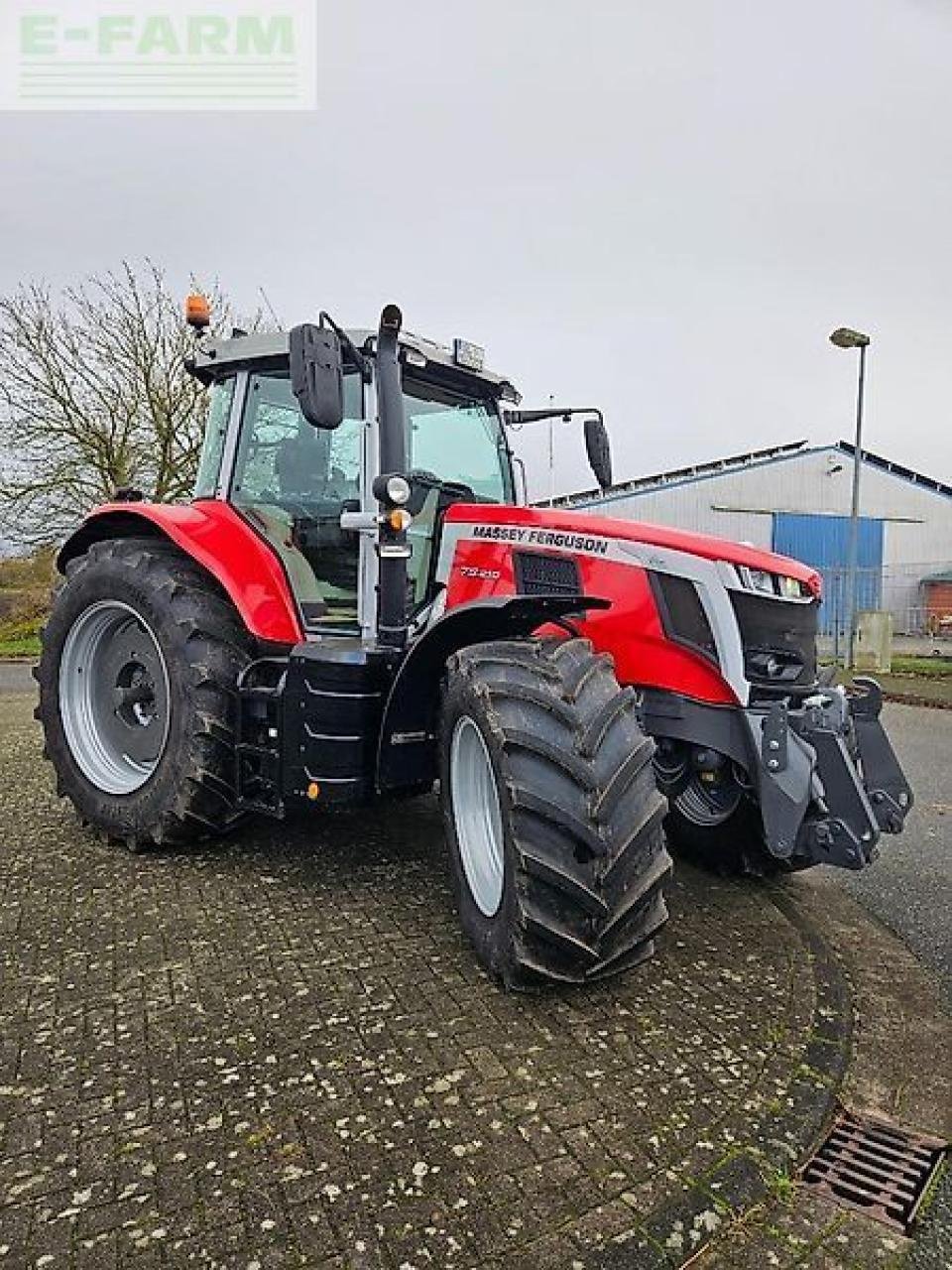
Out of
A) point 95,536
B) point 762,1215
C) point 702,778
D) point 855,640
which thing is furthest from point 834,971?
point 855,640

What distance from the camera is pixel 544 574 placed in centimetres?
347

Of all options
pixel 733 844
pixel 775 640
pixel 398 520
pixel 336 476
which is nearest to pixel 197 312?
pixel 336 476

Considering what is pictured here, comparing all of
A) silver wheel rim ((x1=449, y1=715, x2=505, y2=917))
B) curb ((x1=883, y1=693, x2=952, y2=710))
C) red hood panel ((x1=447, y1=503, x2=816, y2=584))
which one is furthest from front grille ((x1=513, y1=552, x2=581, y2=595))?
curb ((x1=883, y1=693, x2=952, y2=710))

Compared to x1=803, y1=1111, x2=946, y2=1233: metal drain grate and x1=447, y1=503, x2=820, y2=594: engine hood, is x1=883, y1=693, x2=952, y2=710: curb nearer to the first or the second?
x1=447, y1=503, x2=820, y2=594: engine hood

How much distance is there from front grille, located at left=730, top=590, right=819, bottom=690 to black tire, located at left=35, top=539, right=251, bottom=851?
2112 mm

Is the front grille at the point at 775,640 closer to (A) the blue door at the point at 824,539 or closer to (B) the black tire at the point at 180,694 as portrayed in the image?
(B) the black tire at the point at 180,694

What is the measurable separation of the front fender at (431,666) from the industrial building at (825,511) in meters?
24.2

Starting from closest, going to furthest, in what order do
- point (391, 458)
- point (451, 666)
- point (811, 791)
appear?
1. point (811, 791)
2. point (451, 666)
3. point (391, 458)

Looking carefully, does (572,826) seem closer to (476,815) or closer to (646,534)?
(476,815)

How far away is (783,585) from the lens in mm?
3334

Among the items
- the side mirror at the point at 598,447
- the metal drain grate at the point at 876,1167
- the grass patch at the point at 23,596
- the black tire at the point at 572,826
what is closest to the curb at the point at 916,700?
the side mirror at the point at 598,447

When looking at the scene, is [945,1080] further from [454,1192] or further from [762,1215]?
[454,1192]

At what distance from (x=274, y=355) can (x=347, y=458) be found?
64 centimetres

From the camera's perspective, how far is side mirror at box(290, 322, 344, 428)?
3230 mm
